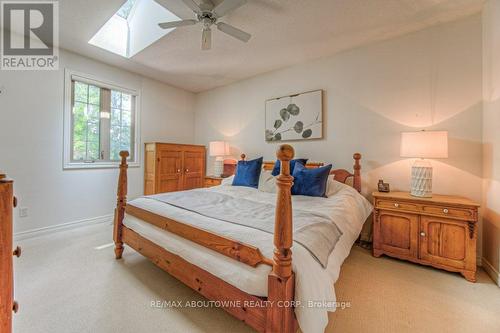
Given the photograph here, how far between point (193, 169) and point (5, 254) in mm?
3868

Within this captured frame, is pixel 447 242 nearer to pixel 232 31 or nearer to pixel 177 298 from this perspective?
pixel 177 298

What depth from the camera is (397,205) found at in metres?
2.34

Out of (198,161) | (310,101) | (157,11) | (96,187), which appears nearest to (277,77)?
(310,101)

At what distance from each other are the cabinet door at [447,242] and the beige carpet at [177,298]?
15 cm

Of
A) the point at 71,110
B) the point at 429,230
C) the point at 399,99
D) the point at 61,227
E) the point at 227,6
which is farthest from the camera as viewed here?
the point at 71,110

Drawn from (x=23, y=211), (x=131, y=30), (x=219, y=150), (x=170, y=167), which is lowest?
(x=23, y=211)

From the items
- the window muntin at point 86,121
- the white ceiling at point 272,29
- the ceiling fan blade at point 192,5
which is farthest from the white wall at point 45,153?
the ceiling fan blade at point 192,5

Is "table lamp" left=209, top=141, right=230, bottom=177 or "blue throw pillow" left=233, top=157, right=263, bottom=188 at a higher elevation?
"table lamp" left=209, top=141, right=230, bottom=177

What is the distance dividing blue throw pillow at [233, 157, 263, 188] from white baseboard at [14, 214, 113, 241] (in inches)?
91.1

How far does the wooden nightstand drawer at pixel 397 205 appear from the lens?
88.7 inches

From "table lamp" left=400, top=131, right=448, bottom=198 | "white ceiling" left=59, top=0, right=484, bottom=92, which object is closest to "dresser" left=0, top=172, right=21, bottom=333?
"white ceiling" left=59, top=0, right=484, bottom=92

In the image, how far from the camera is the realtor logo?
93.7 inches

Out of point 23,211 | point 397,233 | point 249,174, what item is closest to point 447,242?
point 397,233

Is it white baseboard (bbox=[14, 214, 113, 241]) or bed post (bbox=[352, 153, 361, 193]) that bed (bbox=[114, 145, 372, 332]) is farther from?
white baseboard (bbox=[14, 214, 113, 241])
